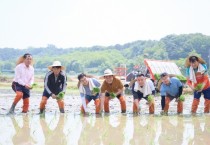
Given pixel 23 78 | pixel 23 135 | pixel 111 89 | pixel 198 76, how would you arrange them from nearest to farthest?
1. pixel 23 135
2. pixel 198 76
3. pixel 23 78
4. pixel 111 89

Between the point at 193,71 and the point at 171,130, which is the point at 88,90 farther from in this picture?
the point at 171,130

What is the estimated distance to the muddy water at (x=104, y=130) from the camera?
5.02 meters

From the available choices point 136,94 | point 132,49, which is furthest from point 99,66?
point 136,94

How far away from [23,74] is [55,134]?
348cm

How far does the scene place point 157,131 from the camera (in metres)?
5.92

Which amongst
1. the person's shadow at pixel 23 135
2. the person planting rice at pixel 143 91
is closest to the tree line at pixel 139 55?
the person planting rice at pixel 143 91

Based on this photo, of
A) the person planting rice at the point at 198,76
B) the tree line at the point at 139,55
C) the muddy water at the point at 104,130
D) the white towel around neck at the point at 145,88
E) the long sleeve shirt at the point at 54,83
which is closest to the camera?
the muddy water at the point at 104,130

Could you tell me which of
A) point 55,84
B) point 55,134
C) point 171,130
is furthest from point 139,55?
point 55,134

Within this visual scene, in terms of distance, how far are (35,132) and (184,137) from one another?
238 centimetres

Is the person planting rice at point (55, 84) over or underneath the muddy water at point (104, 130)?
over

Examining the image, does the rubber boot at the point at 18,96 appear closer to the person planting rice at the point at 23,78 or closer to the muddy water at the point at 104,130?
the person planting rice at the point at 23,78

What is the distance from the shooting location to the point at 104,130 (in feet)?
19.9

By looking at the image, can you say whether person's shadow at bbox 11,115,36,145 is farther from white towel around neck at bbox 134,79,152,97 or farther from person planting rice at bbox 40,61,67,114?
white towel around neck at bbox 134,79,152,97

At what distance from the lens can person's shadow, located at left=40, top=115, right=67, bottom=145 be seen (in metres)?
4.98
